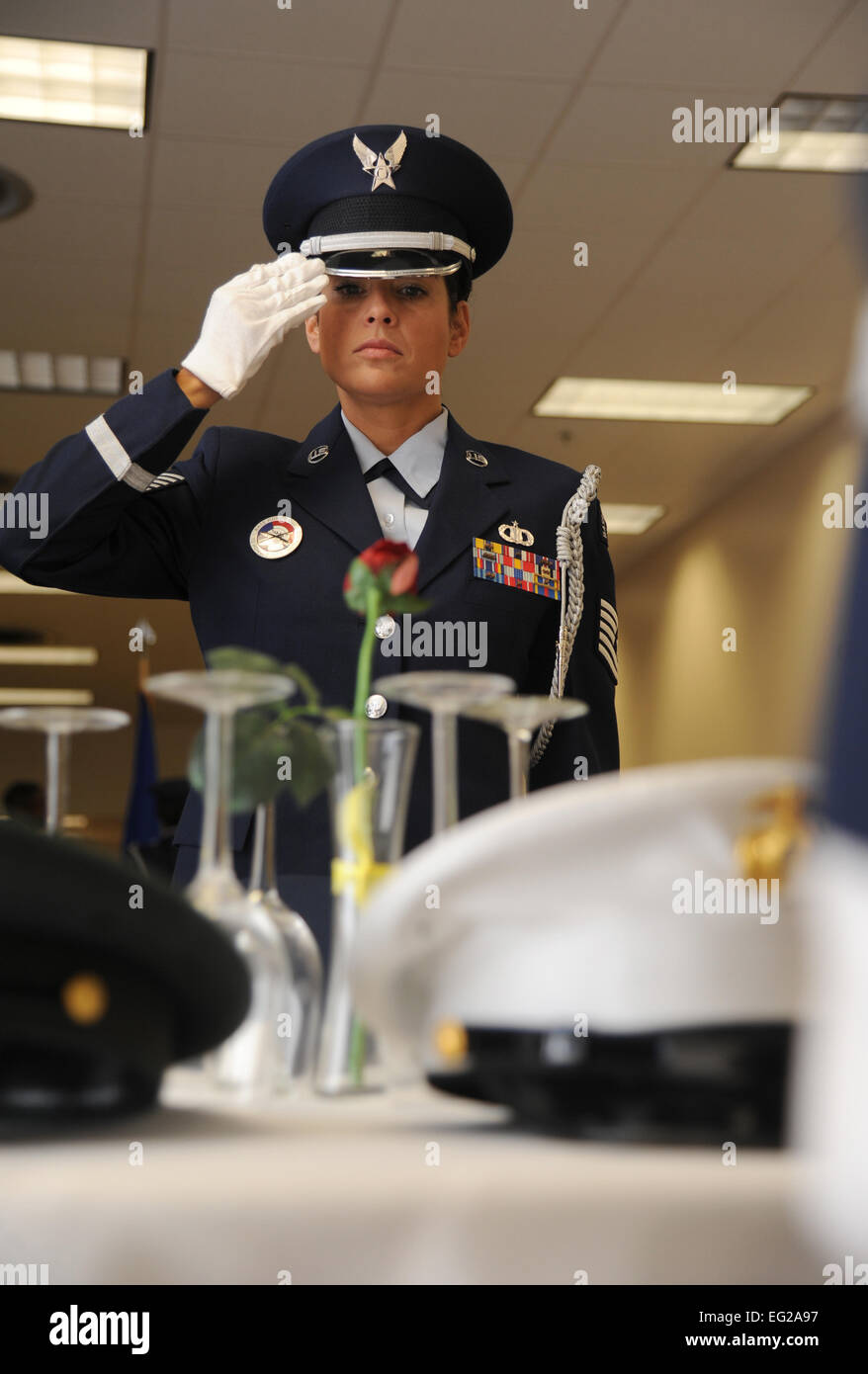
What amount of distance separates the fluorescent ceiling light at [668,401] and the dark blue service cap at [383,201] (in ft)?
13.1

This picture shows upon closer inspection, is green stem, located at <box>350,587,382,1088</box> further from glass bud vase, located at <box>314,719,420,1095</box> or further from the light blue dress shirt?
the light blue dress shirt

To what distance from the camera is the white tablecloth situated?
390mm

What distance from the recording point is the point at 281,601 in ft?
4.13

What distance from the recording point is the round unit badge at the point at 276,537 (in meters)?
1.27

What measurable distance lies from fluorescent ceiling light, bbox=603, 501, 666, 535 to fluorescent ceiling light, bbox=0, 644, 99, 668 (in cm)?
492

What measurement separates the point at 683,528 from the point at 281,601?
6.27 meters

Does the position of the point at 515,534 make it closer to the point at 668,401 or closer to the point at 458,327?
the point at 458,327

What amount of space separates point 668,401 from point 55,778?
511 centimetres

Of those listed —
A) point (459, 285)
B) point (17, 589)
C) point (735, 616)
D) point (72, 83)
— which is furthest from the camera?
point (17, 589)

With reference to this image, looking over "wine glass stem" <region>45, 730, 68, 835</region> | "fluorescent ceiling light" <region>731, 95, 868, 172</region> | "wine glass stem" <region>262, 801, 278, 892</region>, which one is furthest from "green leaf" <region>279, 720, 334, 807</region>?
"fluorescent ceiling light" <region>731, 95, 868, 172</region>

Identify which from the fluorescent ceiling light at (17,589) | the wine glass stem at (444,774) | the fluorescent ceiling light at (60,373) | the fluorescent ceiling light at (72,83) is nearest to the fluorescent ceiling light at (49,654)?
the fluorescent ceiling light at (17,589)

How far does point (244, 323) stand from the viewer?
112 centimetres

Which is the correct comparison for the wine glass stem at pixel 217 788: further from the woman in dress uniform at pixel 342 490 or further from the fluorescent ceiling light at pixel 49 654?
the fluorescent ceiling light at pixel 49 654

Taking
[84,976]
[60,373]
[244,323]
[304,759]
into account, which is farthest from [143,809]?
[84,976]
